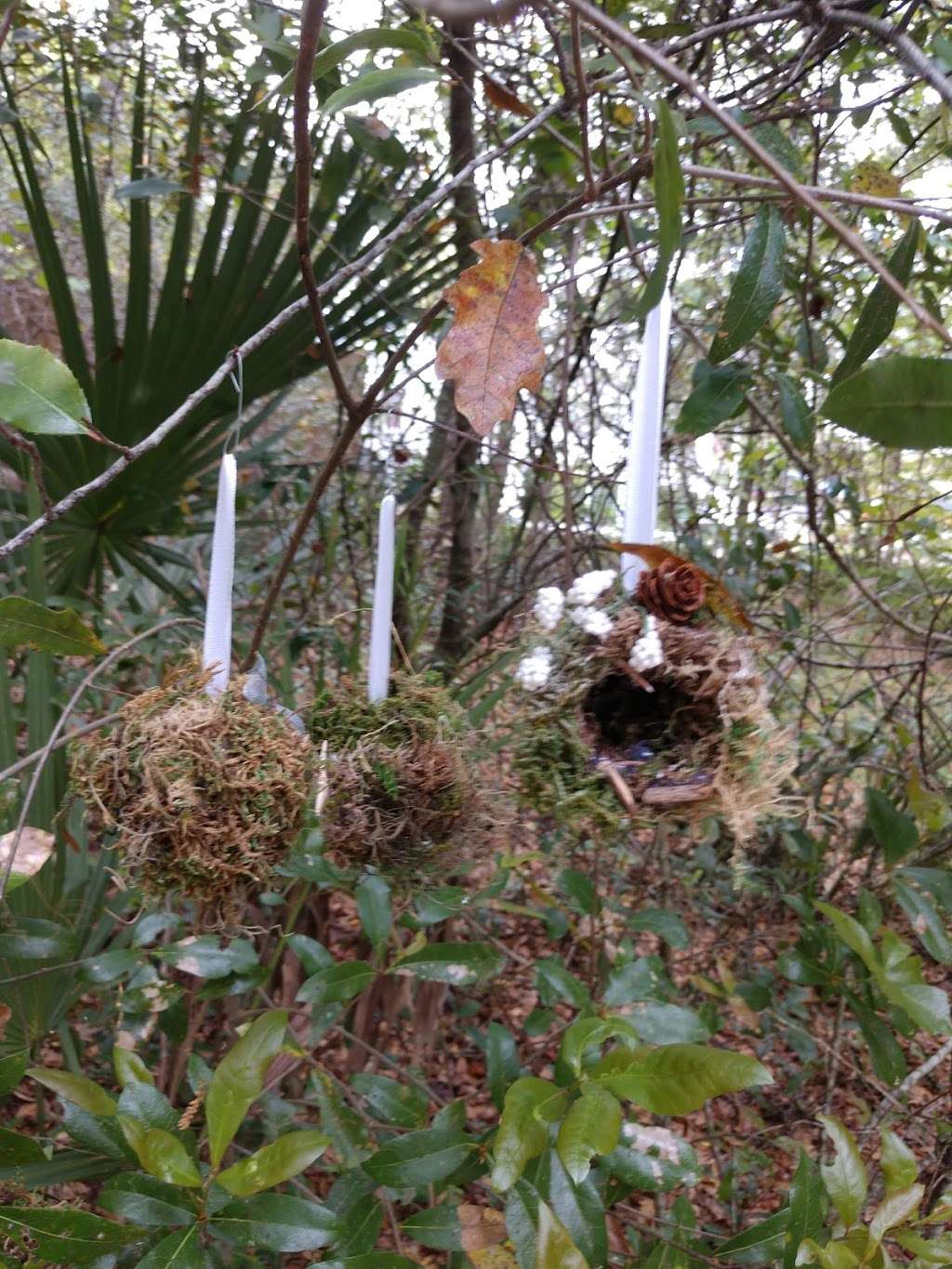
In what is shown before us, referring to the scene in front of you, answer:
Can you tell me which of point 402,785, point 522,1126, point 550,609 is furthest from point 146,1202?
point 550,609

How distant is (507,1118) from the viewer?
2.86 feet

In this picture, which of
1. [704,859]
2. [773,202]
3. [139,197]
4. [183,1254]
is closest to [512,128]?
[139,197]

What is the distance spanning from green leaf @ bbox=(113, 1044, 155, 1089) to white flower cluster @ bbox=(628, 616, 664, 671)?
767 millimetres

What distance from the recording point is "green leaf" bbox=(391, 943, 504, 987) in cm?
118

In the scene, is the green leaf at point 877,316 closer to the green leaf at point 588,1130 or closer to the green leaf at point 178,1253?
the green leaf at point 588,1130

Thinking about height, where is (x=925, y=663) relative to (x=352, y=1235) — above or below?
above

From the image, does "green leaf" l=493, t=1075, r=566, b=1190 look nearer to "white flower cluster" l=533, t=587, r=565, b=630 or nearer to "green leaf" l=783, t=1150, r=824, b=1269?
"green leaf" l=783, t=1150, r=824, b=1269

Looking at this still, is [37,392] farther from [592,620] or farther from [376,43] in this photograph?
[592,620]

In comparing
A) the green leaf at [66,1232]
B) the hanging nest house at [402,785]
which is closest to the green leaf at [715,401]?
the hanging nest house at [402,785]

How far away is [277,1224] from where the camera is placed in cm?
90

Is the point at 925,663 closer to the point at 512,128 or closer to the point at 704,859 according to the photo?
the point at 704,859

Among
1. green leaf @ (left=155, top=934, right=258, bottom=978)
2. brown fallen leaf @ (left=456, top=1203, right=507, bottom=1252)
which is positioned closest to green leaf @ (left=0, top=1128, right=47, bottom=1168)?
green leaf @ (left=155, top=934, right=258, bottom=978)

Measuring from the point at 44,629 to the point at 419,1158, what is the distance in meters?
0.77

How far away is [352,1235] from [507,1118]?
0.31 m
